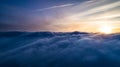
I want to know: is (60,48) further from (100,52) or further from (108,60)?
(108,60)

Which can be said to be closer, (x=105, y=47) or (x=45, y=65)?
(x=45, y=65)

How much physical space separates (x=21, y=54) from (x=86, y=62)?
2810cm

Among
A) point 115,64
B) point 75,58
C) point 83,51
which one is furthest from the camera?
point 83,51

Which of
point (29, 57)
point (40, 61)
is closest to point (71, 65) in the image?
point (40, 61)

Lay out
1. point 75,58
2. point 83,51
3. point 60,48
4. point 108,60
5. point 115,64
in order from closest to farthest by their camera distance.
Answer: point 115,64 → point 108,60 → point 75,58 → point 83,51 → point 60,48

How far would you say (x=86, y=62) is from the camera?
238ft

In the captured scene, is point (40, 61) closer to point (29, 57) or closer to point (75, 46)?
point (29, 57)

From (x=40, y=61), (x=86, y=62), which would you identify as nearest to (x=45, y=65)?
(x=40, y=61)

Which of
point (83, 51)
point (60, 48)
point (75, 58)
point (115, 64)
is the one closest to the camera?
point (115, 64)

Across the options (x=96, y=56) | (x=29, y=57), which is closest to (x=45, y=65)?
(x=29, y=57)

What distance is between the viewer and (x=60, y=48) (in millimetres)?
89938

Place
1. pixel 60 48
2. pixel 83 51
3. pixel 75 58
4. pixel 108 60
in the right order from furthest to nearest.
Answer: pixel 60 48, pixel 83 51, pixel 75 58, pixel 108 60

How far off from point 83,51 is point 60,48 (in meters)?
11.5

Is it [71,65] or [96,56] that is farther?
[96,56]
